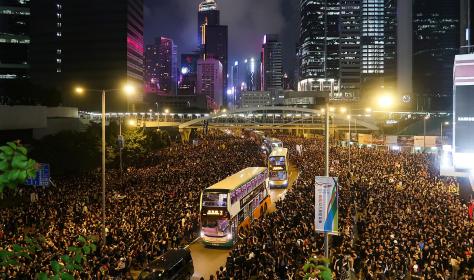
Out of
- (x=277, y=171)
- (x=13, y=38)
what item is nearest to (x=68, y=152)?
(x=277, y=171)

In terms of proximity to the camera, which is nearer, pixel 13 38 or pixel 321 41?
pixel 13 38

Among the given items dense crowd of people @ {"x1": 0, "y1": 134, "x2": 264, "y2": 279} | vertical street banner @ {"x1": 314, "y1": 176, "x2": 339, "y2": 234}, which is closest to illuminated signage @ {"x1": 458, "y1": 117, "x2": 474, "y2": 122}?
vertical street banner @ {"x1": 314, "y1": 176, "x2": 339, "y2": 234}

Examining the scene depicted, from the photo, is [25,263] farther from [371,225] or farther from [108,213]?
[371,225]

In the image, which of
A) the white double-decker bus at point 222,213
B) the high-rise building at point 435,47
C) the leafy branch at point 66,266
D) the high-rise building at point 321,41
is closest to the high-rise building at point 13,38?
the white double-decker bus at point 222,213

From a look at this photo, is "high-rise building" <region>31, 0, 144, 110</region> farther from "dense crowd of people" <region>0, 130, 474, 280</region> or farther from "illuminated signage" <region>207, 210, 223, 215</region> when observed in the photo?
"illuminated signage" <region>207, 210, 223, 215</region>

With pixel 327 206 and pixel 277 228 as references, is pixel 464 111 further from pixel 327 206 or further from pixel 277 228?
pixel 277 228
